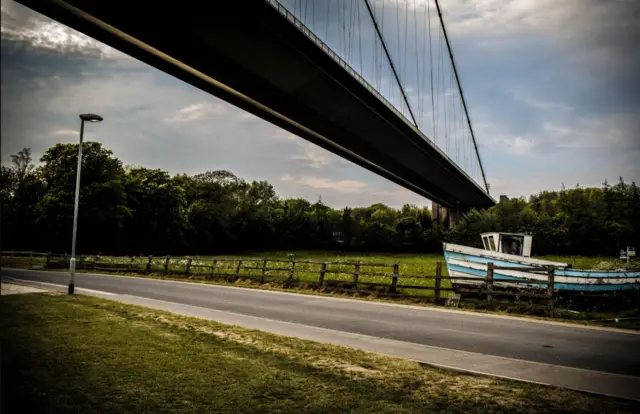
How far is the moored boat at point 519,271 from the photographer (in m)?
16.2

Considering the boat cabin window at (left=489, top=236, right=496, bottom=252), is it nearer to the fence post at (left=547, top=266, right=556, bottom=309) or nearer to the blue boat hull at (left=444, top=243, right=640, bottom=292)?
the blue boat hull at (left=444, top=243, right=640, bottom=292)

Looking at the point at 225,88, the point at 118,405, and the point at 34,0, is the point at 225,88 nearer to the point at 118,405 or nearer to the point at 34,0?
the point at 34,0

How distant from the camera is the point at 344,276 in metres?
28.3

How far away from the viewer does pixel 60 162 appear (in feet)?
159

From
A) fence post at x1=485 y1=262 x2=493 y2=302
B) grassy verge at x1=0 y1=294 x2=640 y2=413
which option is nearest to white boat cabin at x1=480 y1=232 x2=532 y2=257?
fence post at x1=485 y1=262 x2=493 y2=302

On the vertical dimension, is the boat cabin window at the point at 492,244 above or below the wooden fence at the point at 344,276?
above

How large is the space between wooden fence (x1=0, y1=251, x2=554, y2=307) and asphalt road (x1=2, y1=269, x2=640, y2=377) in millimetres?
2042

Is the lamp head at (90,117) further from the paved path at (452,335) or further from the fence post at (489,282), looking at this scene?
the fence post at (489,282)

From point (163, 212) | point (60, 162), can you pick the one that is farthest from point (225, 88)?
point (163, 212)

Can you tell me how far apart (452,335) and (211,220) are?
6011 cm

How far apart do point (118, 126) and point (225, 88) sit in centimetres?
927

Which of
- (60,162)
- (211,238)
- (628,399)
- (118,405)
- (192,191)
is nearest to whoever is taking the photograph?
(118,405)

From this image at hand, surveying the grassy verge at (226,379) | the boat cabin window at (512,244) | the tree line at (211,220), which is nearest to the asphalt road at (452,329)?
the grassy verge at (226,379)

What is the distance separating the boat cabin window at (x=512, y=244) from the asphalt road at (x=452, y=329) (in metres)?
7.89
